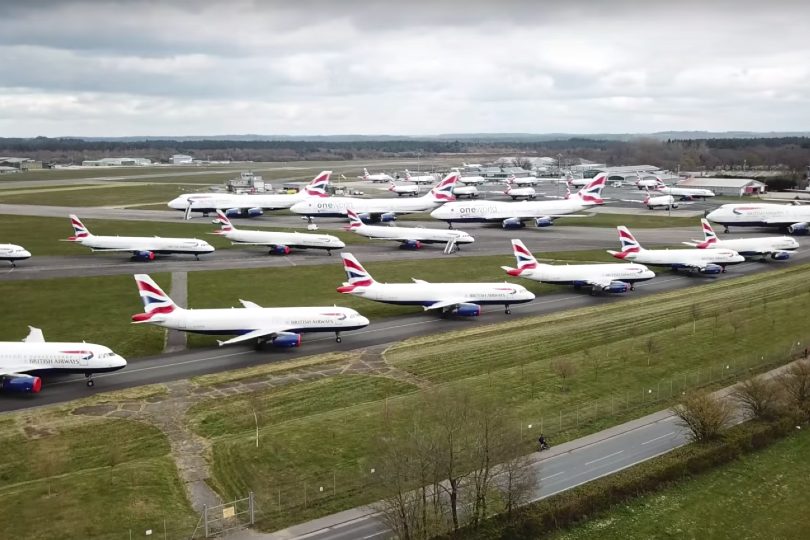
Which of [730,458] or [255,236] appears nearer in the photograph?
[730,458]

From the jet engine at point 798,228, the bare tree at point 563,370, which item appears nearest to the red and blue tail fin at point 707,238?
the jet engine at point 798,228

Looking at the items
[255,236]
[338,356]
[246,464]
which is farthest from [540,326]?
[255,236]

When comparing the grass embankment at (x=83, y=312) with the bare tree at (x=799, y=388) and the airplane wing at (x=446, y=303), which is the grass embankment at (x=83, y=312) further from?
the bare tree at (x=799, y=388)

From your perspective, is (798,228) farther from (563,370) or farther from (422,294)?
(563,370)

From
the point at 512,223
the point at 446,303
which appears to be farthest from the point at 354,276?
the point at 512,223

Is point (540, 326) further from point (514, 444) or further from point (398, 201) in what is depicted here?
point (398, 201)

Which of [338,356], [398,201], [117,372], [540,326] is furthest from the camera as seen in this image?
[398,201]

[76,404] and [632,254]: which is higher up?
[632,254]
